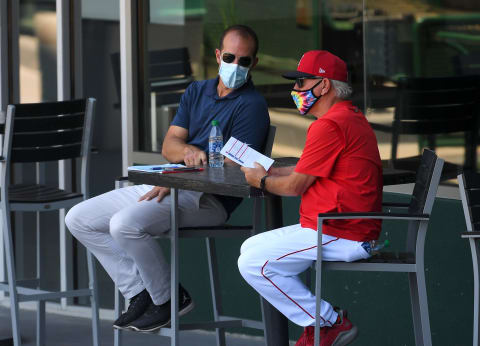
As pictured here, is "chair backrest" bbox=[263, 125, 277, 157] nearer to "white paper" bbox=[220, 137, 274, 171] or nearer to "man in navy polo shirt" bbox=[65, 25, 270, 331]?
"man in navy polo shirt" bbox=[65, 25, 270, 331]

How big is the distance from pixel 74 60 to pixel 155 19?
743 mm

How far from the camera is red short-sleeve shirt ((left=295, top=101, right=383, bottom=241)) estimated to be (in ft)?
12.4

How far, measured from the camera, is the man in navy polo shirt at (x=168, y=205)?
4336mm

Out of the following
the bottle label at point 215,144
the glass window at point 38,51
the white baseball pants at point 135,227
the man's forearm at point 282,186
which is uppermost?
the glass window at point 38,51

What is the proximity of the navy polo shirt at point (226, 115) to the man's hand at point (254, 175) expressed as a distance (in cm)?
71

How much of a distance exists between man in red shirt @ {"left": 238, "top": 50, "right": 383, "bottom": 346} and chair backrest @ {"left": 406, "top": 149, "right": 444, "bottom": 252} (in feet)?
0.49

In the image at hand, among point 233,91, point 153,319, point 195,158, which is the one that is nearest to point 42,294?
point 153,319

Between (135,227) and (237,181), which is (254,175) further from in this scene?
(135,227)

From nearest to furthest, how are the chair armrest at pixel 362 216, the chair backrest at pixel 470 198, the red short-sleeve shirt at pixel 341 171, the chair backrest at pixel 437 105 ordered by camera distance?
the chair armrest at pixel 362 216, the red short-sleeve shirt at pixel 341 171, the chair backrest at pixel 470 198, the chair backrest at pixel 437 105

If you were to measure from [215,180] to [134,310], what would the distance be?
3.15 feet

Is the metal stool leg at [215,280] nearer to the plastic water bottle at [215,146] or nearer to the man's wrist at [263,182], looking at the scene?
the plastic water bottle at [215,146]

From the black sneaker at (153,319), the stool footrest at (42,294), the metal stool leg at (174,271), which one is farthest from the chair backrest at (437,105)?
the stool footrest at (42,294)

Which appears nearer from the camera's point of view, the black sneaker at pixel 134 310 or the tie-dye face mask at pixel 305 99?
the tie-dye face mask at pixel 305 99

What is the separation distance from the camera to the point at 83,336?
587cm
